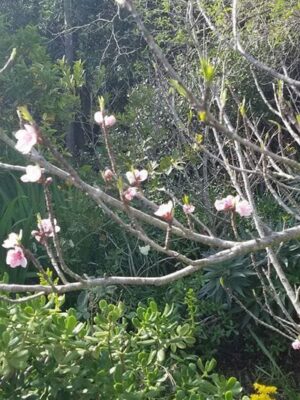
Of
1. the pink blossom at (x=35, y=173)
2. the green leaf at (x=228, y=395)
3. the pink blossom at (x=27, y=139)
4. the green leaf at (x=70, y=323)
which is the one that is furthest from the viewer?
the green leaf at (x=70, y=323)

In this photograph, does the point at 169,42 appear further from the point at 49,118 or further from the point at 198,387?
the point at 198,387

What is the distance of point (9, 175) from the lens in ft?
15.5

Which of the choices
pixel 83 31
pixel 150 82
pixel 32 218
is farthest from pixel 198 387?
pixel 83 31

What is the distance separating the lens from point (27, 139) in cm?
151

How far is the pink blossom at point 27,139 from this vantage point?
4.90 feet

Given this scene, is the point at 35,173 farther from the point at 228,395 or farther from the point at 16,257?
the point at 228,395

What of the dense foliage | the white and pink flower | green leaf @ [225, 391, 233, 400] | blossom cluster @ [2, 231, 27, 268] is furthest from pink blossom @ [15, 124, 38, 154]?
green leaf @ [225, 391, 233, 400]

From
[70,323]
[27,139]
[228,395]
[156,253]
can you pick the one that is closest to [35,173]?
[27,139]

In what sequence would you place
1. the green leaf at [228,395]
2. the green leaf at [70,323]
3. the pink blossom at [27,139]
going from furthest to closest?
the green leaf at [70,323] → the green leaf at [228,395] → the pink blossom at [27,139]

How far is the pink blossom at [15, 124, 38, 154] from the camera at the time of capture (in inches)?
58.8

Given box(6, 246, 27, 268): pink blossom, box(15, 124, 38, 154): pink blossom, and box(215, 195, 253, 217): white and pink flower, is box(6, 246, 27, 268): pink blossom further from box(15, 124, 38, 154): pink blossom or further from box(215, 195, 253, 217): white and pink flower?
box(215, 195, 253, 217): white and pink flower

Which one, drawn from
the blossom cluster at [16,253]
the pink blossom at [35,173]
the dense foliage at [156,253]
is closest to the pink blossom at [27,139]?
the pink blossom at [35,173]

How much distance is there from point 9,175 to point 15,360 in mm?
2721

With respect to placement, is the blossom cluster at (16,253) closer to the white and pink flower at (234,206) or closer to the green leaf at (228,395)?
the white and pink flower at (234,206)
